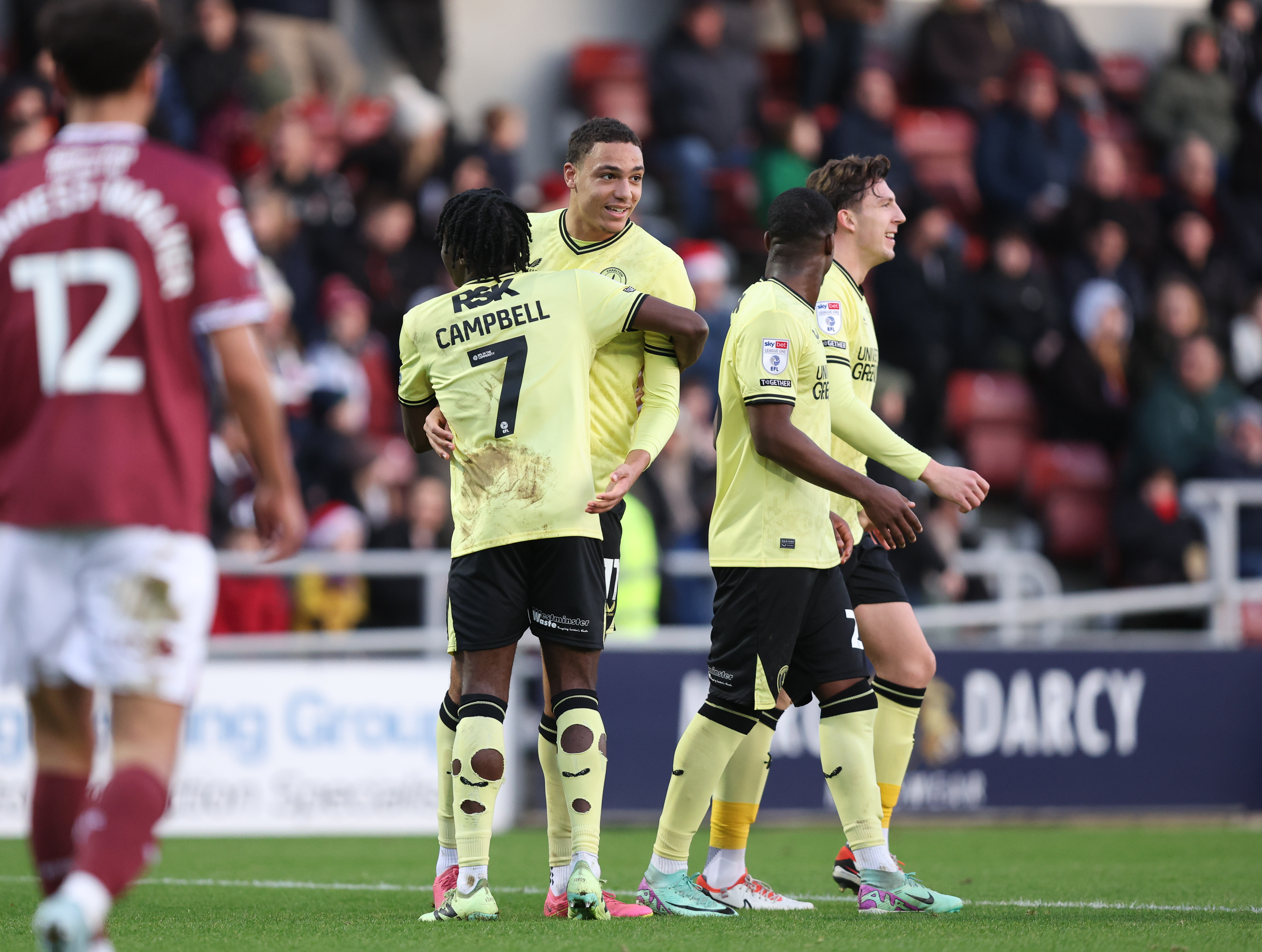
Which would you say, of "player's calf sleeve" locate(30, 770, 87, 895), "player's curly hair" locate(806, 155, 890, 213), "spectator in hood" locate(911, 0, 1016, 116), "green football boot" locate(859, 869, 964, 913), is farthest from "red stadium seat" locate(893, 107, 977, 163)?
"player's calf sleeve" locate(30, 770, 87, 895)

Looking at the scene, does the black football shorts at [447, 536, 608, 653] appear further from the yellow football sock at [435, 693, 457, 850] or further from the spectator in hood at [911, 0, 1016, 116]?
the spectator in hood at [911, 0, 1016, 116]

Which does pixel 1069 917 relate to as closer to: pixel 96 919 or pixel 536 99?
pixel 96 919

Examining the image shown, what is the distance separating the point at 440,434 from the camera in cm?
562

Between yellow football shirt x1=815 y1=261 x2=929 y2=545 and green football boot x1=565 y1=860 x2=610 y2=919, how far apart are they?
1.43 metres

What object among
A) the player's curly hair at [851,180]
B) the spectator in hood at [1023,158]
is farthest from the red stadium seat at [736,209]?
the player's curly hair at [851,180]

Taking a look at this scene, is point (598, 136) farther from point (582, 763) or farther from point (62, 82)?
point (62, 82)

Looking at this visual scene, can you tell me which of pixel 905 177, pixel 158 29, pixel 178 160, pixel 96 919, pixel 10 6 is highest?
pixel 10 6

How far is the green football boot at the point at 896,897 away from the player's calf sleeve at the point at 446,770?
137cm

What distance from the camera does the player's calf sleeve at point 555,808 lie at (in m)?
5.67

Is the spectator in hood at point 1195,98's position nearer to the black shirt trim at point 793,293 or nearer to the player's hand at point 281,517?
the black shirt trim at point 793,293

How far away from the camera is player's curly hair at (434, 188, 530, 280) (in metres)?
5.46

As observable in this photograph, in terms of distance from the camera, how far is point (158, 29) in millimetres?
3654

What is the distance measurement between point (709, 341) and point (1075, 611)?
331 cm

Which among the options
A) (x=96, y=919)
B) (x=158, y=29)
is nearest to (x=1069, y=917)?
(x=96, y=919)
